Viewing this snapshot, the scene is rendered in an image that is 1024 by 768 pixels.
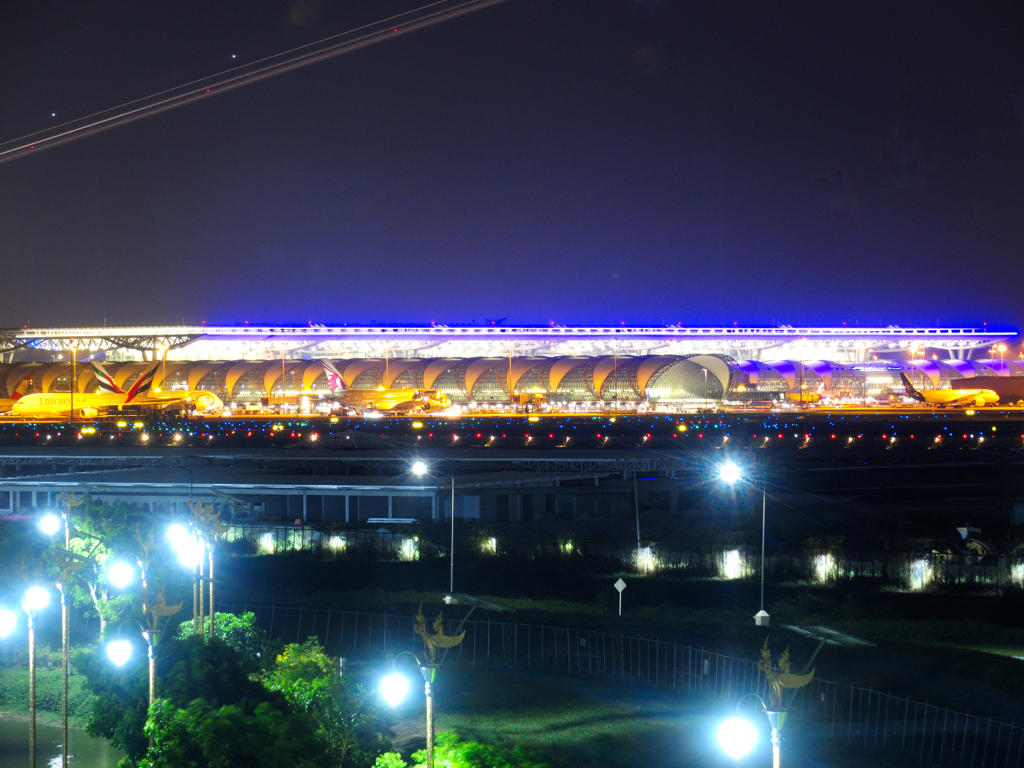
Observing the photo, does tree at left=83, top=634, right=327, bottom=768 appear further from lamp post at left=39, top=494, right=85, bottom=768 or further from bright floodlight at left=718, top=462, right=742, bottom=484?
bright floodlight at left=718, top=462, right=742, bottom=484

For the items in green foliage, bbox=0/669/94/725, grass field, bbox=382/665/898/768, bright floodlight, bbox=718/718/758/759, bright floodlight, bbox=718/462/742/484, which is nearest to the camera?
bright floodlight, bbox=718/718/758/759

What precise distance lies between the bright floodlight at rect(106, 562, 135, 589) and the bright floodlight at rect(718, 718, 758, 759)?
12491 millimetres

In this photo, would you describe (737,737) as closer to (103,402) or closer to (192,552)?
(192,552)

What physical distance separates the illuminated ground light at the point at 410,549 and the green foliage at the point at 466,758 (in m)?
16.4

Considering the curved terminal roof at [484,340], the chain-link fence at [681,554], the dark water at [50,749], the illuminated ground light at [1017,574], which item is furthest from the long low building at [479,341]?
the dark water at [50,749]

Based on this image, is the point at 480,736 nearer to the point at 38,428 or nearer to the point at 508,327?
the point at 38,428

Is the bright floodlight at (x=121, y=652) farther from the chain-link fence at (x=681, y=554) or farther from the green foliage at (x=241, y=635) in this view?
the chain-link fence at (x=681, y=554)

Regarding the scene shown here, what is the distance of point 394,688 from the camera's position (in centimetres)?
1595

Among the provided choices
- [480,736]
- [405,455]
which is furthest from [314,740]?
[405,455]

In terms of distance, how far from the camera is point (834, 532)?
32.5 meters

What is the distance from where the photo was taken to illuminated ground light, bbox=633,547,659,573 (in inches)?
1100

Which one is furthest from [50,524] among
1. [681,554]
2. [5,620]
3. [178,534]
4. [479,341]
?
[479,341]

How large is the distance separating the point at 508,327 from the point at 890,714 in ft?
407

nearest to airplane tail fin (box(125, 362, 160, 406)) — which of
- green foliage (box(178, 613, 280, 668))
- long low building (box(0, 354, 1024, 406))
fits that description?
long low building (box(0, 354, 1024, 406))
